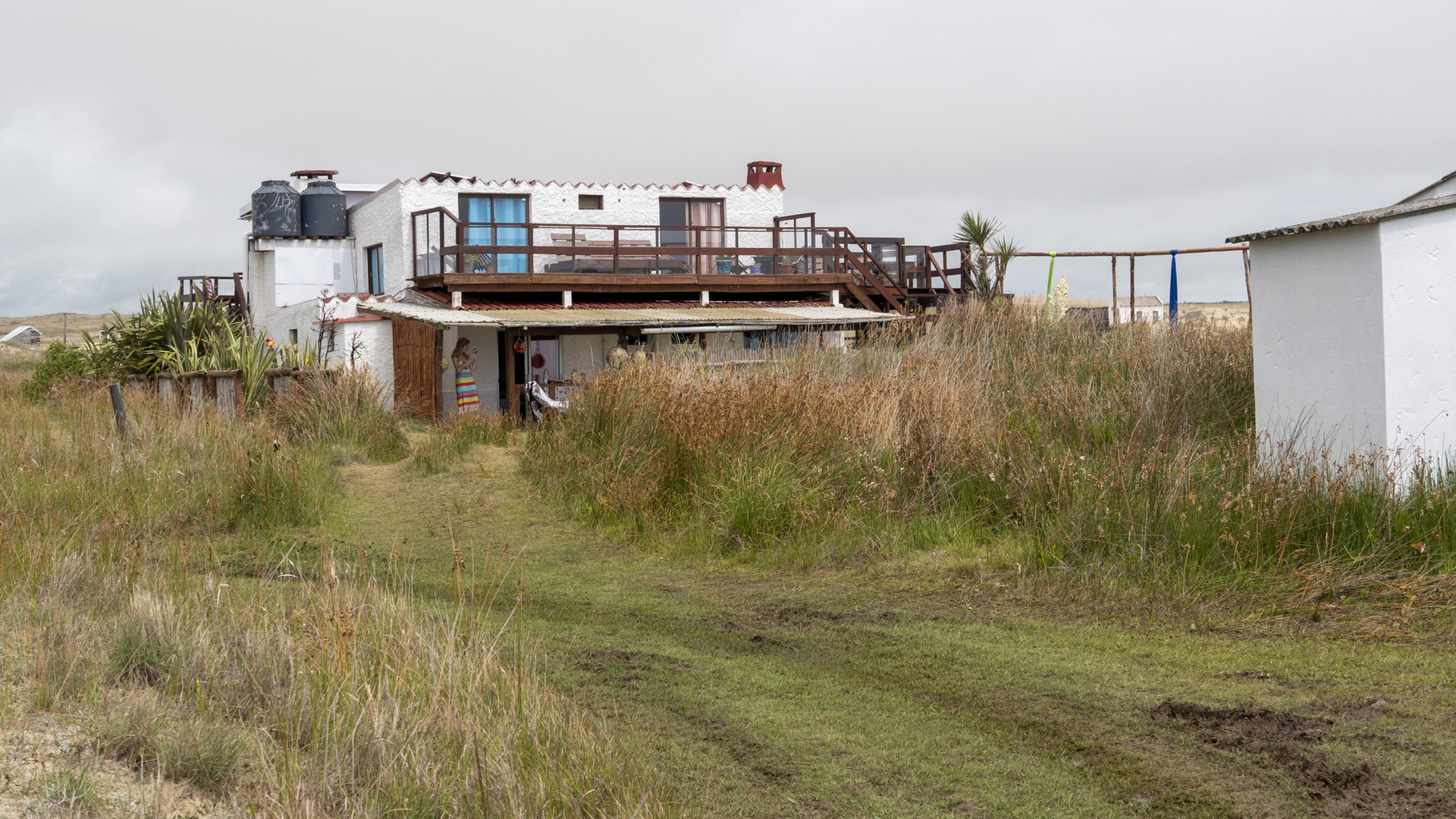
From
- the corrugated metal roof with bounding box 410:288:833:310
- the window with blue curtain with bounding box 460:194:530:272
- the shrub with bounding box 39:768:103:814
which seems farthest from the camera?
the window with blue curtain with bounding box 460:194:530:272

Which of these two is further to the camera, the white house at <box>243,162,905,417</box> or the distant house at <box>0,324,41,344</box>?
the distant house at <box>0,324,41,344</box>

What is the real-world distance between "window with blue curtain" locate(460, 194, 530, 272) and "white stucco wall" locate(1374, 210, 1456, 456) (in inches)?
707

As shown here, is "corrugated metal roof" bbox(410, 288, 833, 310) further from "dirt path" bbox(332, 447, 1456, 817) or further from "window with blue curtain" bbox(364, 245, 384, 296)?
"dirt path" bbox(332, 447, 1456, 817)

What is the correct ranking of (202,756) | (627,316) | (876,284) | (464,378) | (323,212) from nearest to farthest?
1. (202,756)
2. (464,378)
3. (627,316)
4. (876,284)
5. (323,212)

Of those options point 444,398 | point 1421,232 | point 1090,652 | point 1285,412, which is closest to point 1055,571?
point 1090,652

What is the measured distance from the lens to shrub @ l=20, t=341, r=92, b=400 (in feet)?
75.4

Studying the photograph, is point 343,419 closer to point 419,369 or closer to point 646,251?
point 419,369

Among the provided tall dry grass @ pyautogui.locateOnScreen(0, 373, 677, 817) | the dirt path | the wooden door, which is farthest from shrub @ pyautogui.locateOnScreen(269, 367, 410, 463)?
tall dry grass @ pyautogui.locateOnScreen(0, 373, 677, 817)

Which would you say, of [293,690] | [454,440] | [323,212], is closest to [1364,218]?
[293,690]

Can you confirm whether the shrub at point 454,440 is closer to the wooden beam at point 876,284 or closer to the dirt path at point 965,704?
the dirt path at point 965,704

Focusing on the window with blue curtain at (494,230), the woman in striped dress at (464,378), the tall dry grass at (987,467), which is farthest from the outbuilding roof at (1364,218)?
the window with blue curtain at (494,230)

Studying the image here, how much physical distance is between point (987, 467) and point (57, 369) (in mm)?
23380

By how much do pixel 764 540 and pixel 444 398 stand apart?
1603cm

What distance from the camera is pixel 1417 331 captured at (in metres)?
7.87
